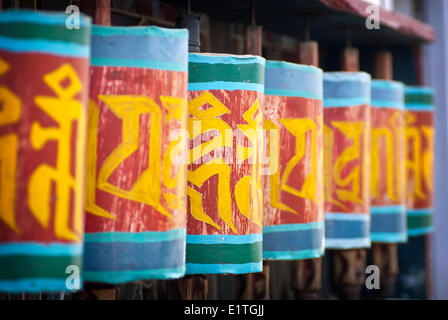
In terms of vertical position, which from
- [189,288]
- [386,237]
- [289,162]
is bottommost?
[189,288]

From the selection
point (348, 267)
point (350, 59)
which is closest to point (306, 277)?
point (348, 267)

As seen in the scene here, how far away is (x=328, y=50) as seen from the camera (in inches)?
77.6

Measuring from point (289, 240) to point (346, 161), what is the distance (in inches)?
10.9

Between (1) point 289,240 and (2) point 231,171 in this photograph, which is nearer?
(2) point 231,171

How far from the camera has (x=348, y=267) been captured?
168 cm

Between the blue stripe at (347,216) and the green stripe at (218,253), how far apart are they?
38 centimetres

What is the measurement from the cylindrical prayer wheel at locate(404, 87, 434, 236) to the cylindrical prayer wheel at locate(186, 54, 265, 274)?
80 cm

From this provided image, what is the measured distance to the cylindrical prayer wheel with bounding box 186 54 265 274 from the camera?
46.6 inches

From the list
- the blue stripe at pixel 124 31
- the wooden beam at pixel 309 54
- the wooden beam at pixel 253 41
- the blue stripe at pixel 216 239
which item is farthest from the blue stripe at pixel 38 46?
the wooden beam at pixel 309 54

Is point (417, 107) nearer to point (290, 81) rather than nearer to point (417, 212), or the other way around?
point (417, 212)

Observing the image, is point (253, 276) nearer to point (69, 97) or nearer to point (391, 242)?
point (391, 242)

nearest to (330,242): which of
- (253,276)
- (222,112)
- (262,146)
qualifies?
(253,276)

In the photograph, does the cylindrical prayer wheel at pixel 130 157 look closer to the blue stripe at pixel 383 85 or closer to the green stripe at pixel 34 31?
the green stripe at pixel 34 31

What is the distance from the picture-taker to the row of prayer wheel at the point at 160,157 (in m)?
0.91
